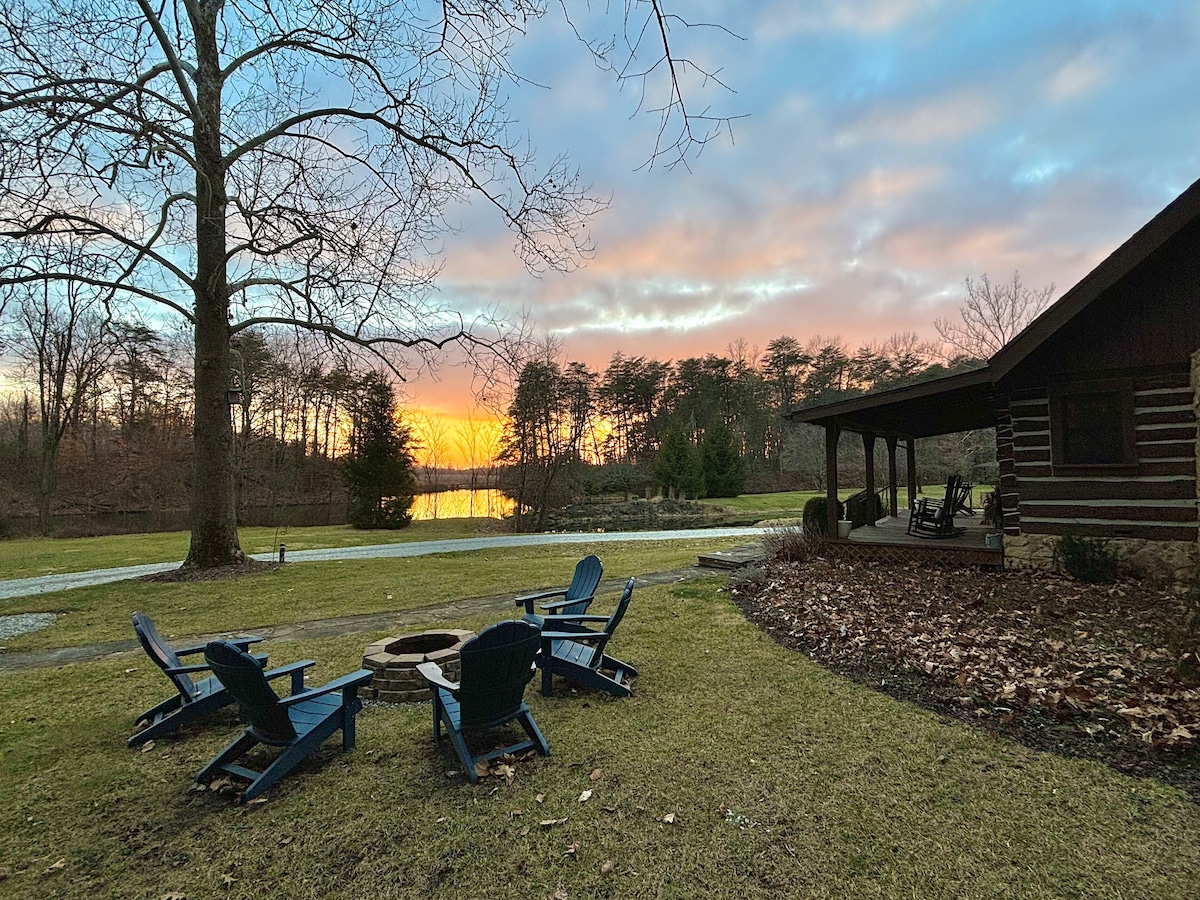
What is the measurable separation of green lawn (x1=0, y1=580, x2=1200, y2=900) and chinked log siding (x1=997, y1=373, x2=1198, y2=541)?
19.9 feet

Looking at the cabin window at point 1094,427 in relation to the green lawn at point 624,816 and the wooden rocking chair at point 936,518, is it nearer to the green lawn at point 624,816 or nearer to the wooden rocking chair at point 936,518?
the wooden rocking chair at point 936,518

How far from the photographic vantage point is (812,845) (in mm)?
2670

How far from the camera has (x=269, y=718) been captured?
3.32m

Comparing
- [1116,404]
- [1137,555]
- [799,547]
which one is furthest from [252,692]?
[1116,404]

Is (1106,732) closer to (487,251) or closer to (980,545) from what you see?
(980,545)

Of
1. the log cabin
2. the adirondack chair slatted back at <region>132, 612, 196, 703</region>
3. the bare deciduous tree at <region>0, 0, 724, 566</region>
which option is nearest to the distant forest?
the bare deciduous tree at <region>0, 0, 724, 566</region>

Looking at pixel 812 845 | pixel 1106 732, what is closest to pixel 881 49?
pixel 812 845

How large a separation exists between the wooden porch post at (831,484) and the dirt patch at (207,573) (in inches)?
438

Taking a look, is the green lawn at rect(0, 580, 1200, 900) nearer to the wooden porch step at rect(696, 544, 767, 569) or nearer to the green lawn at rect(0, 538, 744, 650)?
the green lawn at rect(0, 538, 744, 650)

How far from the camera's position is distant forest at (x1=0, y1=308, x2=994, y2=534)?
2345 cm

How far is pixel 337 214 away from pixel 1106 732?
8.93m

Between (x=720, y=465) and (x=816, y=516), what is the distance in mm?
28004

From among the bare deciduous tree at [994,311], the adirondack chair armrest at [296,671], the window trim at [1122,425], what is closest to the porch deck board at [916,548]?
the window trim at [1122,425]

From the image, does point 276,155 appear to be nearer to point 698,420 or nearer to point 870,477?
point 870,477
